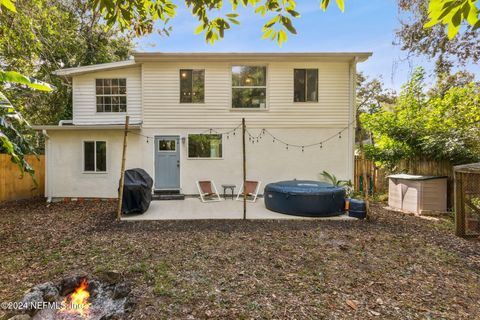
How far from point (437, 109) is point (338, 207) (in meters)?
6.45

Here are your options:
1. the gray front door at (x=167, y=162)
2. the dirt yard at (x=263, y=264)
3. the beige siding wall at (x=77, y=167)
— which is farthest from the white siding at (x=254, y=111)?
the dirt yard at (x=263, y=264)

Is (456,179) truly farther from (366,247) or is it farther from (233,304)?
(233,304)

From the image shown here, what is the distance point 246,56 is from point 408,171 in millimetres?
7069

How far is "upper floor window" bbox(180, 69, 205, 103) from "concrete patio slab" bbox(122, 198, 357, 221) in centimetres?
385

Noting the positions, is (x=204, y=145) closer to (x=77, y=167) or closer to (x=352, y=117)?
(x=77, y=167)

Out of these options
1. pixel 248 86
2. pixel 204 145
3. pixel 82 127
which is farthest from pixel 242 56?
pixel 82 127

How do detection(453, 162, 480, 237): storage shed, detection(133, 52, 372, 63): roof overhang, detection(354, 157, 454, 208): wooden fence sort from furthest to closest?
detection(133, 52, 372, 63): roof overhang
detection(354, 157, 454, 208): wooden fence
detection(453, 162, 480, 237): storage shed

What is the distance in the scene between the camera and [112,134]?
370 inches

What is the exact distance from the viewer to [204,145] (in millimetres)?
9719

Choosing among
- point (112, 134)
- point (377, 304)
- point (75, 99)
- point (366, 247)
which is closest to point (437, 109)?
point (366, 247)

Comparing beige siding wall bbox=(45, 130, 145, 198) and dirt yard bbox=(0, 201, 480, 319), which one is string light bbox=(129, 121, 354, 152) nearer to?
A: beige siding wall bbox=(45, 130, 145, 198)

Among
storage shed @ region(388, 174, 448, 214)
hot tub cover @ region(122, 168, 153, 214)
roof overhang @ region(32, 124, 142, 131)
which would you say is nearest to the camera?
hot tub cover @ region(122, 168, 153, 214)

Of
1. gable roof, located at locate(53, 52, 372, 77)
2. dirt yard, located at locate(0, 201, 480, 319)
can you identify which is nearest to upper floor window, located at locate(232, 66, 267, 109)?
gable roof, located at locate(53, 52, 372, 77)

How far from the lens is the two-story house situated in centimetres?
958
